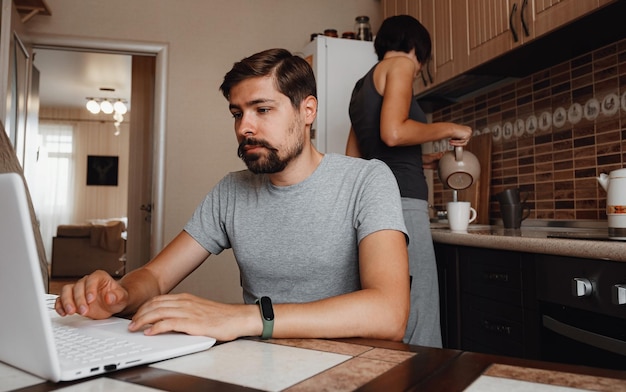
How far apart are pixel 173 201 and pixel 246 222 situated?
2179 mm

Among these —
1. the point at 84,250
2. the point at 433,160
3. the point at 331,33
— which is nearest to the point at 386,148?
the point at 433,160

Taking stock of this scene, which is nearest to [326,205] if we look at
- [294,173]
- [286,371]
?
[294,173]

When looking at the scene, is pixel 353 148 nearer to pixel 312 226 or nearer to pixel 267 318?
pixel 312 226

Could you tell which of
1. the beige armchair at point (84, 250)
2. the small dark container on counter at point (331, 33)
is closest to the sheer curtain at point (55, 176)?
the beige armchair at point (84, 250)

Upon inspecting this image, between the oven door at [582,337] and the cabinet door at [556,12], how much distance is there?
3.11 ft

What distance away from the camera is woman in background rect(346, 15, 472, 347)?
5.67 ft

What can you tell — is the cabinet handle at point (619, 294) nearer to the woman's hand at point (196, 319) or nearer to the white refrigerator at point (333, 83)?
the woman's hand at point (196, 319)

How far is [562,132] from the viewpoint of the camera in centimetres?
215

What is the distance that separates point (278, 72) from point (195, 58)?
93.6 inches

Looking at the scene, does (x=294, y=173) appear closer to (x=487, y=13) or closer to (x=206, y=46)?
(x=487, y=13)

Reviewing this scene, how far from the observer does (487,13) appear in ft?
7.25

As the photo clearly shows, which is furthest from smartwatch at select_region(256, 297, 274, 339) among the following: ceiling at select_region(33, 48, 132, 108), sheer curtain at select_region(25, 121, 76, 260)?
sheer curtain at select_region(25, 121, 76, 260)

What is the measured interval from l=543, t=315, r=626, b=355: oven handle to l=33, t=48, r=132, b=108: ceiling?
493cm

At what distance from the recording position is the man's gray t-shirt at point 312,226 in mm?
1170
